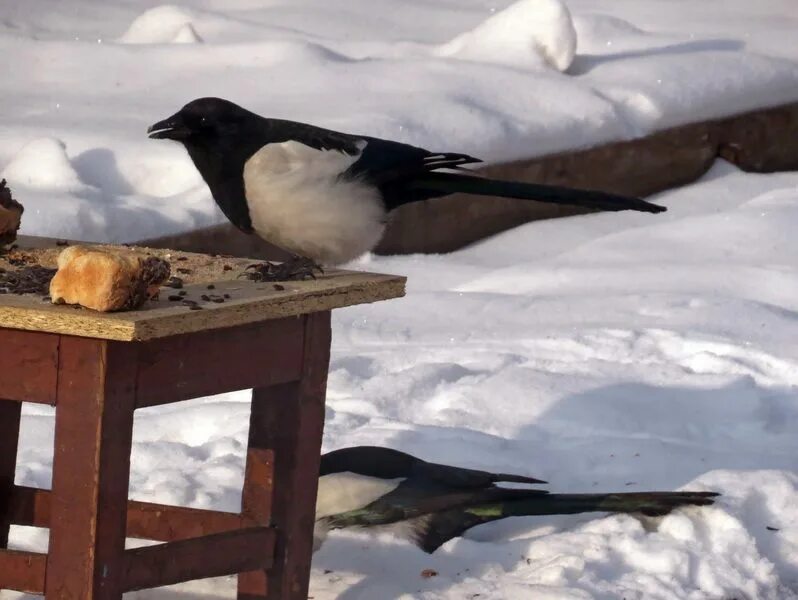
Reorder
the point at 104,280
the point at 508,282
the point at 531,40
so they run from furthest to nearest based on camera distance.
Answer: the point at 531,40 → the point at 508,282 → the point at 104,280

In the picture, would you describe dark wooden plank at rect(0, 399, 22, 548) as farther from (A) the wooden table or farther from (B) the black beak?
(B) the black beak

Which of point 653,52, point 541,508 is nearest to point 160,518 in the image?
point 541,508

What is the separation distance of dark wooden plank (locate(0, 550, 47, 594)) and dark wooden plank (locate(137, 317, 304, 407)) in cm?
31

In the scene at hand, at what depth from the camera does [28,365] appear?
2.27 meters

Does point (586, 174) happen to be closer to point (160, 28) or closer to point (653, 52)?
point (653, 52)

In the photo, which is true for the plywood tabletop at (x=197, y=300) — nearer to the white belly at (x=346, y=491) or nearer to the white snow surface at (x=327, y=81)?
the white belly at (x=346, y=491)

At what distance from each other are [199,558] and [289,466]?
227 millimetres

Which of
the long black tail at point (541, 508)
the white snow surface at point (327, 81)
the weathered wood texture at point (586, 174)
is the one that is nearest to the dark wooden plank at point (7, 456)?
the long black tail at point (541, 508)

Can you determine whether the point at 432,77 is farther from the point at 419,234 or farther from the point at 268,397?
the point at 268,397

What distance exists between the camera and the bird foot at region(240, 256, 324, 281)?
8.63 feet

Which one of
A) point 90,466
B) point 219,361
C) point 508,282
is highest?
point 219,361

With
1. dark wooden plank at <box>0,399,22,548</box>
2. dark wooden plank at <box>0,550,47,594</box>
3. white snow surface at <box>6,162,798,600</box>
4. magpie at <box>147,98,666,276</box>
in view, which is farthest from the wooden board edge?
dark wooden plank at <box>0,399,22,548</box>

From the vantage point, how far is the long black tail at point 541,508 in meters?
3.19

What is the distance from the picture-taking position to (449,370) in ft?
14.3
